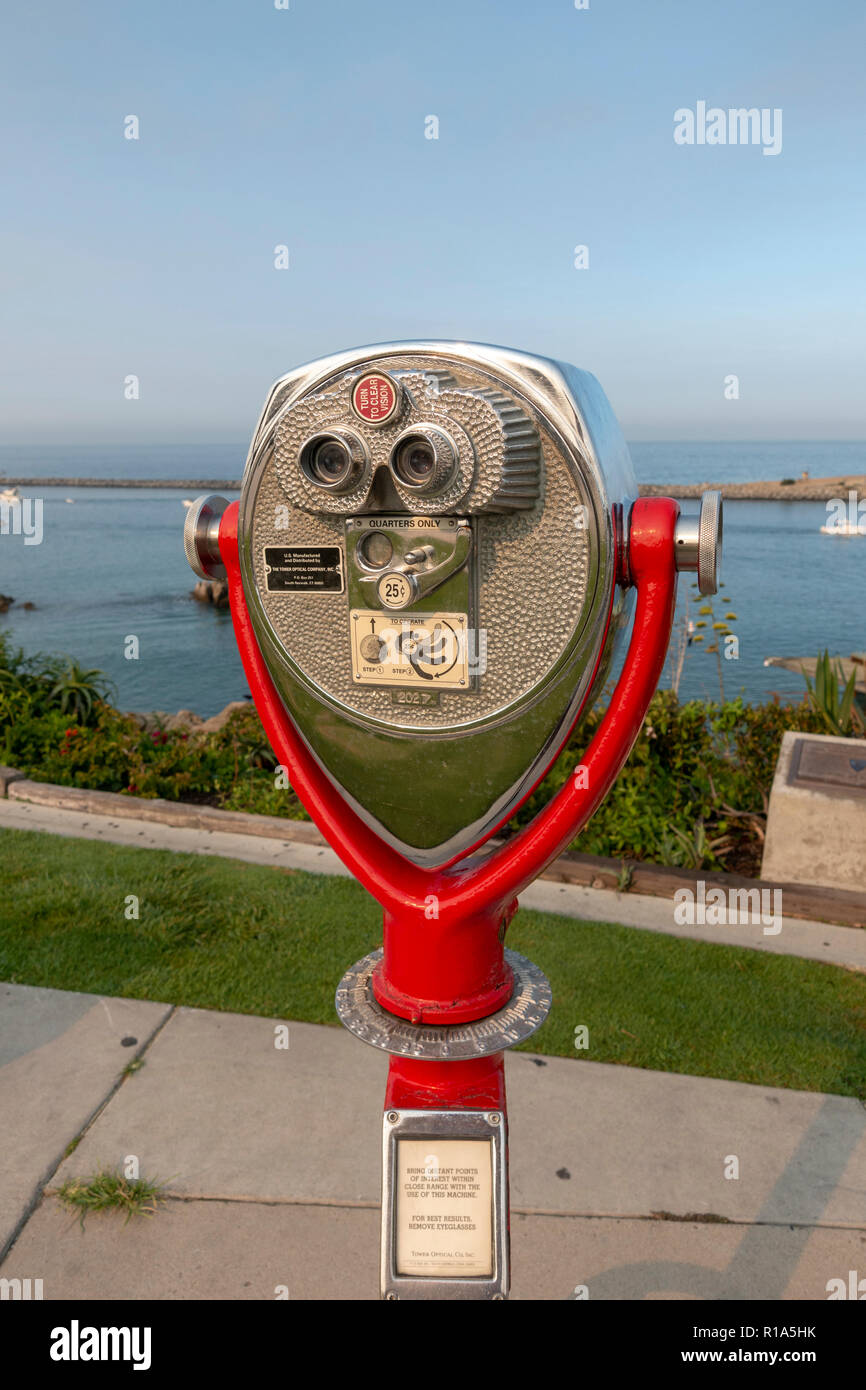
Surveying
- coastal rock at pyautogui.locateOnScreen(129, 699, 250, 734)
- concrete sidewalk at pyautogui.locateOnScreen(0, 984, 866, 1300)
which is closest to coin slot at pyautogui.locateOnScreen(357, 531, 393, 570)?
concrete sidewalk at pyautogui.locateOnScreen(0, 984, 866, 1300)

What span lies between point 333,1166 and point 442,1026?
130 cm

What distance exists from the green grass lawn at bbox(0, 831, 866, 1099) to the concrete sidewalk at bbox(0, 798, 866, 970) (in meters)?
0.13

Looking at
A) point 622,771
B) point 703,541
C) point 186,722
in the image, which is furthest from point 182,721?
point 703,541

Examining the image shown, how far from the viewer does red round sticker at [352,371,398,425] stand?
1260 millimetres

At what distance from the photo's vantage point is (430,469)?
4.08ft

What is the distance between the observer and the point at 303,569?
139cm

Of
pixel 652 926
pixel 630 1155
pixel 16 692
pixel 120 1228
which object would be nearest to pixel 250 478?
pixel 120 1228

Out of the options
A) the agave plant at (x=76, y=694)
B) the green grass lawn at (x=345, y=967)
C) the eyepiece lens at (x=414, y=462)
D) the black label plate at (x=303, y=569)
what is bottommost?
the green grass lawn at (x=345, y=967)

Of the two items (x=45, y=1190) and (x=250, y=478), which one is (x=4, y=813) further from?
(x=250, y=478)

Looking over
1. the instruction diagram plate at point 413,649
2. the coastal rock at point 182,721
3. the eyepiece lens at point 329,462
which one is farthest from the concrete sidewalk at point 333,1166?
the coastal rock at point 182,721

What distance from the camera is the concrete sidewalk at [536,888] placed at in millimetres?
3848

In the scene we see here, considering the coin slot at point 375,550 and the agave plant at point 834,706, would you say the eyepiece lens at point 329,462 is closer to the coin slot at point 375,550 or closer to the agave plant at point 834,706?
the coin slot at point 375,550

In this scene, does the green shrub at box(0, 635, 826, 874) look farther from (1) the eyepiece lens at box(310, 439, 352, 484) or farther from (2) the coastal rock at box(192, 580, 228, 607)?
(2) the coastal rock at box(192, 580, 228, 607)

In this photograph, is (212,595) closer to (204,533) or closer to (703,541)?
(204,533)
